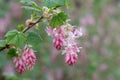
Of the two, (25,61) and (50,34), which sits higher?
(50,34)

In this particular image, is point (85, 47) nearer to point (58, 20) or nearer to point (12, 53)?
point (12, 53)

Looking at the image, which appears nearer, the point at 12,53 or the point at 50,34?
the point at 50,34

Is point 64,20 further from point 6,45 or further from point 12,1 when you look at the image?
point 12,1

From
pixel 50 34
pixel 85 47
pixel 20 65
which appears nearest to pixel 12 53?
pixel 20 65

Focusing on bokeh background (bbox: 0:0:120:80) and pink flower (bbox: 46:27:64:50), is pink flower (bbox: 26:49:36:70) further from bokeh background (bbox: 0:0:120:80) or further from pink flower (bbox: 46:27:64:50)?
bokeh background (bbox: 0:0:120:80)

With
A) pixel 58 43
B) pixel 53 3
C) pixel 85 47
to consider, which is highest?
pixel 53 3

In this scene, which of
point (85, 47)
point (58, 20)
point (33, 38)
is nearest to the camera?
point (58, 20)

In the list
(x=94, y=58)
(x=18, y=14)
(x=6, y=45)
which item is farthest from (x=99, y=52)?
(x=6, y=45)
